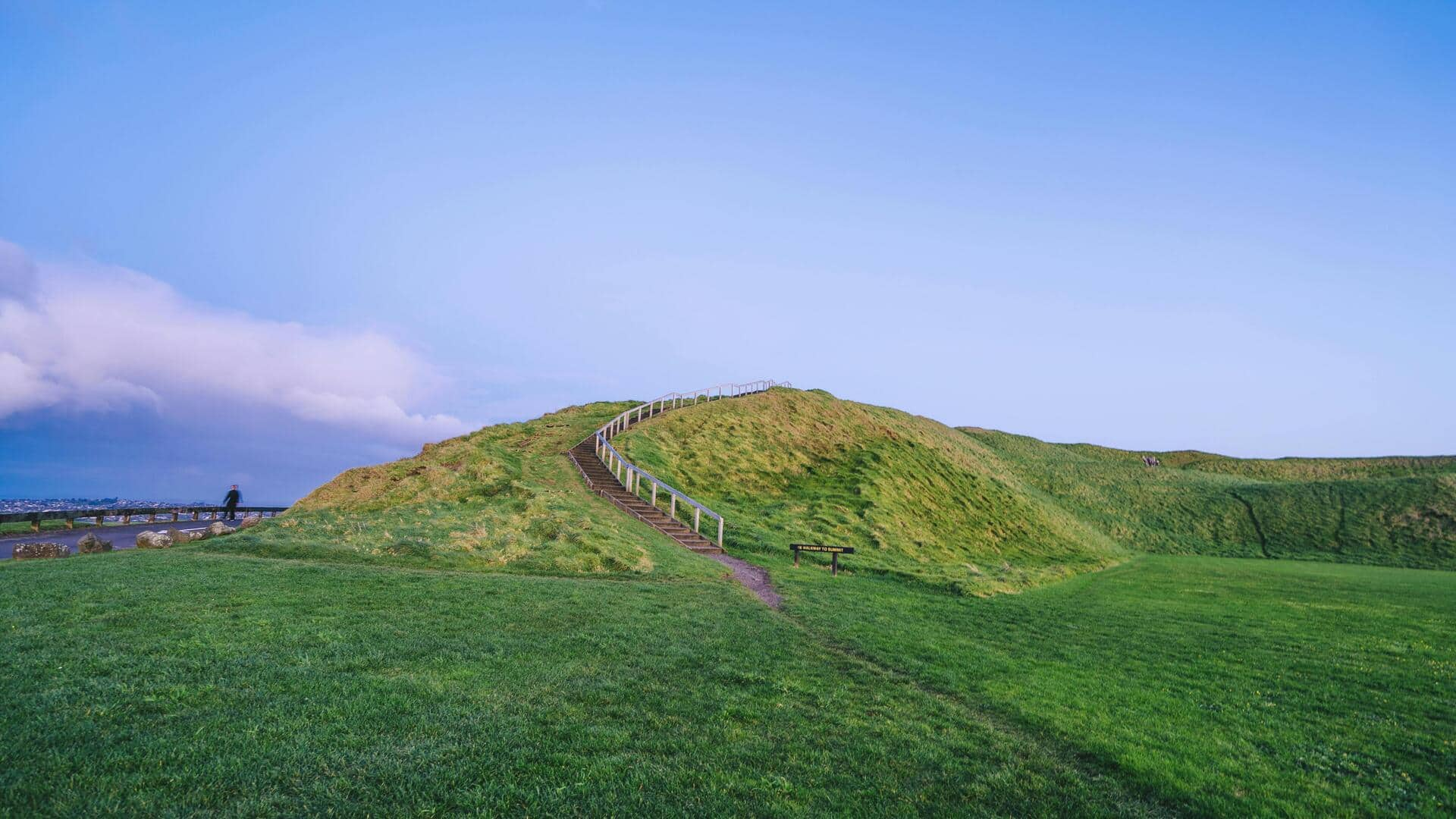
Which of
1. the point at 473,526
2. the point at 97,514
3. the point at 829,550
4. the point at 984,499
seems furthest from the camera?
the point at 984,499

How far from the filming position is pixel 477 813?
597 cm

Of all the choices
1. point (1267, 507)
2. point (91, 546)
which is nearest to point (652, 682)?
point (91, 546)

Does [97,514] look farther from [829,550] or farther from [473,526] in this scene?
[829,550]

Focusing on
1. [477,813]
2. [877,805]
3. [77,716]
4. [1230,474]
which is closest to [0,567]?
[77,716]

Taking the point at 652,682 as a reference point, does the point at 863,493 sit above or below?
above

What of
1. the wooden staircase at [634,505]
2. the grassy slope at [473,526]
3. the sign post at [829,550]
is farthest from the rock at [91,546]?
the sign post at [829,550]

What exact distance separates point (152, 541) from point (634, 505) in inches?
686

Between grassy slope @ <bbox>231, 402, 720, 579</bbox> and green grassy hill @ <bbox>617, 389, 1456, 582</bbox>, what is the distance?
664 centimetres

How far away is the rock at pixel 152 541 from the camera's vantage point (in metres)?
22.0

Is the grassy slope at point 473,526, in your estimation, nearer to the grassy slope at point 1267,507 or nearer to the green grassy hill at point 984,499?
the green grassy hill at point 984,499

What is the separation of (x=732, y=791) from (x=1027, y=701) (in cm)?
624

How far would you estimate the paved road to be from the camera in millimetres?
26719

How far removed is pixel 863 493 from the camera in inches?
1615

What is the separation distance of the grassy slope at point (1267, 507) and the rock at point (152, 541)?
6578 centimetres
